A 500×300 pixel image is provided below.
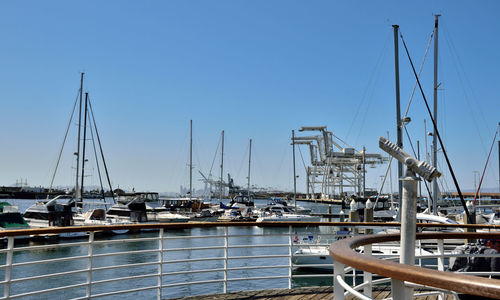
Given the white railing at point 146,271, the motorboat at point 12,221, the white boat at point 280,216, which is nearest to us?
the white railing at point 146,271

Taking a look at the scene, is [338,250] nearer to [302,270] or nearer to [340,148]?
[302,270]

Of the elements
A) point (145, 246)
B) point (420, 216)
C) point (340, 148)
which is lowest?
point (145, 246)

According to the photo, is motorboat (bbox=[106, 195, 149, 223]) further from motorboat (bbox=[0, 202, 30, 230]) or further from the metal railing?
motorboat (bbox=[0, 202, 30, 230])

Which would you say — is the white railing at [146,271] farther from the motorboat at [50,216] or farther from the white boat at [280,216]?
the white boat at [280,216]

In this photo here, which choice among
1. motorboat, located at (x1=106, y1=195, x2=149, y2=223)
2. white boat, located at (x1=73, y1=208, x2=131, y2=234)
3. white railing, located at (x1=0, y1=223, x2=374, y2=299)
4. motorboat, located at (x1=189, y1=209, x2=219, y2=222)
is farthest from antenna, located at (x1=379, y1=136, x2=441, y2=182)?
motorboat, located at (x1=189, y1=209, x2=219, y2=222)

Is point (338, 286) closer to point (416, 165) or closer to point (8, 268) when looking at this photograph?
point (416, 165)

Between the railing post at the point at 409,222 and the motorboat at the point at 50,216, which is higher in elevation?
the railing post at the point at 409,222

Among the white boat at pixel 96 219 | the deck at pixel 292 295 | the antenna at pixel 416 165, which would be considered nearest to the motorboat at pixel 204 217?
the white boat at pixel 96 219

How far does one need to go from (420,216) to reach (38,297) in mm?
12825

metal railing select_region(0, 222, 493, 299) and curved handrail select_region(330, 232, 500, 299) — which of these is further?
metal railing select_region(0, 222, 493, 299)

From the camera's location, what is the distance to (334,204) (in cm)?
7012

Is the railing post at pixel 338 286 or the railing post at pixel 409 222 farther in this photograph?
the railing post at pixel 409 222

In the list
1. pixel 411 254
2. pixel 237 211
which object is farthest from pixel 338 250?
pixel 237 211

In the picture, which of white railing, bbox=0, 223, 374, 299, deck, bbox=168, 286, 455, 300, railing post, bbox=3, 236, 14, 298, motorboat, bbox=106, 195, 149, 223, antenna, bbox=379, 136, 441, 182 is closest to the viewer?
antenna, bbox=379, 136, 441, 182
